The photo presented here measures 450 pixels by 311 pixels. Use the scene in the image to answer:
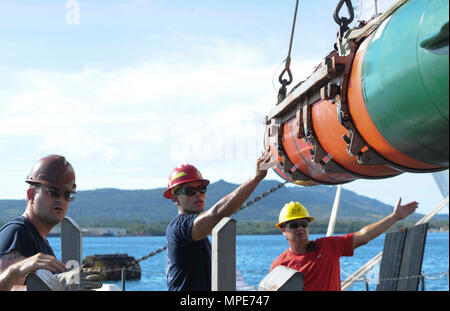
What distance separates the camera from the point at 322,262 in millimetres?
5043

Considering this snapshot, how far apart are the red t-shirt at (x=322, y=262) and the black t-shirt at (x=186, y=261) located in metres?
1.09

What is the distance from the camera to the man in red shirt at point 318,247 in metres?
5.00

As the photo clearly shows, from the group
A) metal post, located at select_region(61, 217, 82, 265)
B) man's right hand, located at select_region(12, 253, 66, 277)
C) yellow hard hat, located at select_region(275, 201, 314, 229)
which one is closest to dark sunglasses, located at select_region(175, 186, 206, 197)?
metal post, located at select_region(61, 217, 82, 265)

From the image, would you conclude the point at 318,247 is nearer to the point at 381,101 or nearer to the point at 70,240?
the point at 70,240

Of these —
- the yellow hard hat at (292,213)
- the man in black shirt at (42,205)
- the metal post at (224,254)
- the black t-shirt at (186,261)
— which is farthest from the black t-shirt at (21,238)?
the yellow hard hat at (292,213)

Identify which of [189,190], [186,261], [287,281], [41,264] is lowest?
[287,281]

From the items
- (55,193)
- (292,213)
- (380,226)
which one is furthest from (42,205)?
(380,226)

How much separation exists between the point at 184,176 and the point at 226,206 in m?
0.69

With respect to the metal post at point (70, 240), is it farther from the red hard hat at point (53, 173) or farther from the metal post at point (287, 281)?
the metal post at point (287, 281)

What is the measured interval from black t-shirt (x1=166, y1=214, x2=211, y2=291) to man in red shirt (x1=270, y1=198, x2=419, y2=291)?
42.8 inches

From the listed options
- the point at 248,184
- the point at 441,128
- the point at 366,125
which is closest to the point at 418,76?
the point at 441,128

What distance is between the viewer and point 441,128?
→ 242 cm

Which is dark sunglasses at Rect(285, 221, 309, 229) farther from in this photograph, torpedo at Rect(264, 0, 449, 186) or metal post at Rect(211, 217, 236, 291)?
metal post at Rect(211, 217, 236, 291)
